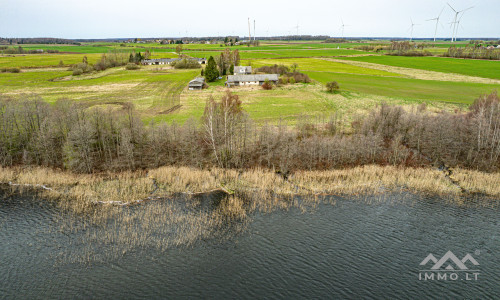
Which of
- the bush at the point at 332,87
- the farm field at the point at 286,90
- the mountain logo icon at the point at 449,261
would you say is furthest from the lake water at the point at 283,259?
the bush at the point at 332,87

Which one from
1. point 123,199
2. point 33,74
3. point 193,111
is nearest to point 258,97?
point 193,111

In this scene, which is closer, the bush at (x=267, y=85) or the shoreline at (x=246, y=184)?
the shoreline at (x=246, y=184)

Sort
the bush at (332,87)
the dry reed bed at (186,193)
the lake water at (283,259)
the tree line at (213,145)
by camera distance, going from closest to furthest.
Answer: the lake water at (283,259) → the dry reed bed at (186,193) → the tree line at (213,145) → the bush at (332,87)

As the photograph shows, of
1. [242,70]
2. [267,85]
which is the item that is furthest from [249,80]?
[242,70]

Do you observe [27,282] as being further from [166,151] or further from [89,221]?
[166,151]

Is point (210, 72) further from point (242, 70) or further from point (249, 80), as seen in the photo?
point (242, 70)

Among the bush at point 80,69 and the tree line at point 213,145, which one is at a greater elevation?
the bush at point 80,69

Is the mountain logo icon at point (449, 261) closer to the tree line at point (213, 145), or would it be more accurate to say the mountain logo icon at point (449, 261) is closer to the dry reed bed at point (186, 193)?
the dry reed bed at point (186, 193)
